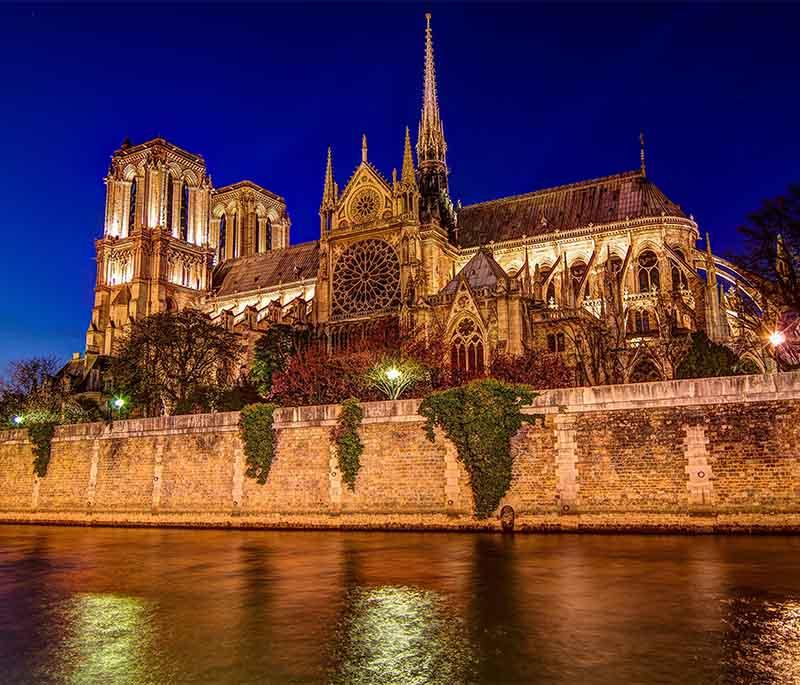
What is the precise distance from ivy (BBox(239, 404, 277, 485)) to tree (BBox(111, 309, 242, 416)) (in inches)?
472

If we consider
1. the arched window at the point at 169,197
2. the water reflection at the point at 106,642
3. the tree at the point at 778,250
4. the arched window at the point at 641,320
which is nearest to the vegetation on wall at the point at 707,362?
the tree at the point at 778,250

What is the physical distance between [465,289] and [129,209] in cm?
4981

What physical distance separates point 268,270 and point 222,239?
20714 millimetres

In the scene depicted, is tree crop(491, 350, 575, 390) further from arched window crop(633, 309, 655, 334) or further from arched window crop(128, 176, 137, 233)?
arched window crop(128, 176, 137, 233)

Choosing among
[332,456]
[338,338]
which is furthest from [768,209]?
[338,338]

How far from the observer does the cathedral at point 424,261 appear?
37.8 meters

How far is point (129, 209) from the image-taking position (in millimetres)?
74000

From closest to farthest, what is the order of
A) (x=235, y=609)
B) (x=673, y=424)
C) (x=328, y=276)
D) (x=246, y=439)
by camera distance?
(x=235, y=609)
(x=673, y=424)
(x=246, y=439)
(x=328, y=276)

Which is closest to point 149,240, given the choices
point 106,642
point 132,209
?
point 132,209

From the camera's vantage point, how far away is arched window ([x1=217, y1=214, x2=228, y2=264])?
284ft

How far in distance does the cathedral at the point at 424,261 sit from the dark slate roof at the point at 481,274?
0.11 meters

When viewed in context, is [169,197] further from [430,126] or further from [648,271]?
[648,271]

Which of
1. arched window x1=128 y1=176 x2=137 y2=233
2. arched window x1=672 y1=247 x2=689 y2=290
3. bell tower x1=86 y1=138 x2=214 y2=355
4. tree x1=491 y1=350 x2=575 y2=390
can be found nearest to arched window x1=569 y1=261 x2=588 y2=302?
arched window x1=672 y1=247 x2=689 y2=290

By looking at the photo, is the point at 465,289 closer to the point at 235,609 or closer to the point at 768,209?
the point at 768,209
